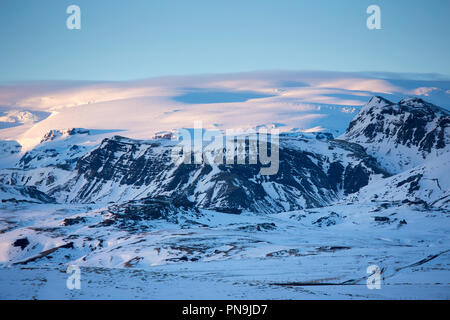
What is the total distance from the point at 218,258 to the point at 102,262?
3993cm

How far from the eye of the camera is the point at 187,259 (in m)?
150

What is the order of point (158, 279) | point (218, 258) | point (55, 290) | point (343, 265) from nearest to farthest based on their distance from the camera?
point (55, 290) → point (158, 279) → point (343, 265) → point (218, 258)

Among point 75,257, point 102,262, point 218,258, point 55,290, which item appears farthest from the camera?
point 75,257

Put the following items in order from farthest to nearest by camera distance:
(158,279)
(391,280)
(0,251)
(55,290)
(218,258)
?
(0,251) < (218,258) < (391,280) < (158,279) < (55,290)

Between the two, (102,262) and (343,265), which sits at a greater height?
(343,265)

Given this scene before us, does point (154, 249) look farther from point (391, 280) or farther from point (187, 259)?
point (391, 280)

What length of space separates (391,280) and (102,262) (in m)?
102
